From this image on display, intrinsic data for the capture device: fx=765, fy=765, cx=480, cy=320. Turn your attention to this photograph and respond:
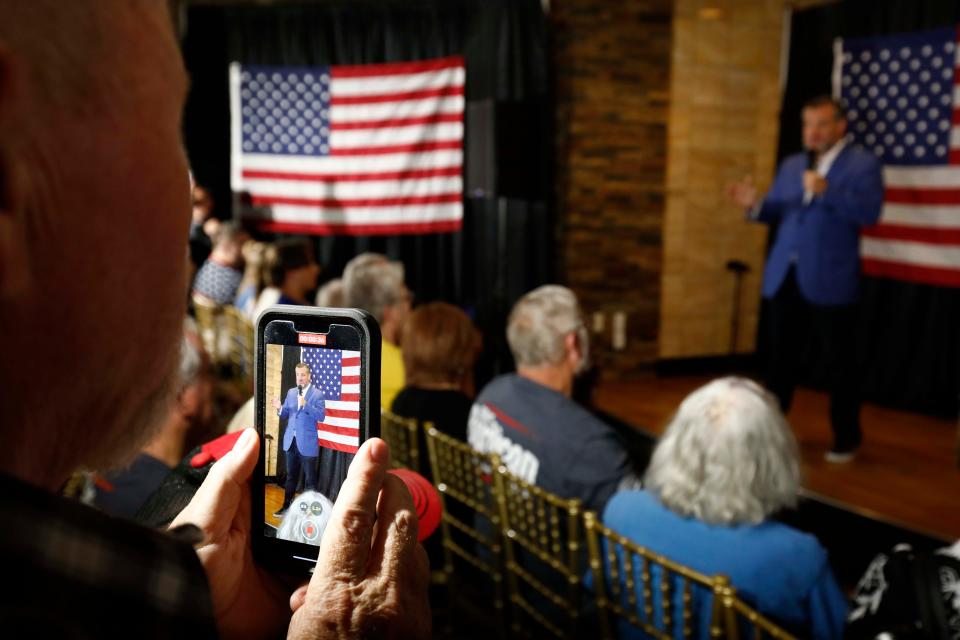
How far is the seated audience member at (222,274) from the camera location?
458 cm

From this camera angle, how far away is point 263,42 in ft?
19.7

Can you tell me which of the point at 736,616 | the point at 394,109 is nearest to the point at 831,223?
the point at 736,616

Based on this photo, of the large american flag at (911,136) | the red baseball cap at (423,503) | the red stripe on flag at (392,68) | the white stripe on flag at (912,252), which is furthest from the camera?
the red stripe on flag at (392,68)

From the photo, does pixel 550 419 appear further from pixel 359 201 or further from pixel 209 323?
pixel 359 201

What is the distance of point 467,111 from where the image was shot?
17.6 feet

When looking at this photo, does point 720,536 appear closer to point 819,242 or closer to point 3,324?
point 3,324

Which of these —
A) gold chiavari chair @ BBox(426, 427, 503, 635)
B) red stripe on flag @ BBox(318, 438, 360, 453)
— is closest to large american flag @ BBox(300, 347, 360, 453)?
red stripe on flag @ BBox(318, 438, 360, 453)

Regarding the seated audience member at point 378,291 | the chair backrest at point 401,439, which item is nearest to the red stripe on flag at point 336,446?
the chair backrest at point 401,439

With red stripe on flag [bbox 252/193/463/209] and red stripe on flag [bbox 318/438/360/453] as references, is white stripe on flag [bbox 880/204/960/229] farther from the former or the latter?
red stripe on flag [bbox 318/438/360/453]

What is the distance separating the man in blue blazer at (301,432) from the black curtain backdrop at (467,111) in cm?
392

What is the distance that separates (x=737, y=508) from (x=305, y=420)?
1060 millimetres

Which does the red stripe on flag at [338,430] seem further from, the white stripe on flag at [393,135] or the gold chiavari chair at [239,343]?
the white stripe on flag at [393,135]

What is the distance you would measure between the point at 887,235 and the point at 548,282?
82.4 inches

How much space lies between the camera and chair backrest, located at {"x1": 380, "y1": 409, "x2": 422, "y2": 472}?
2.19 metres
